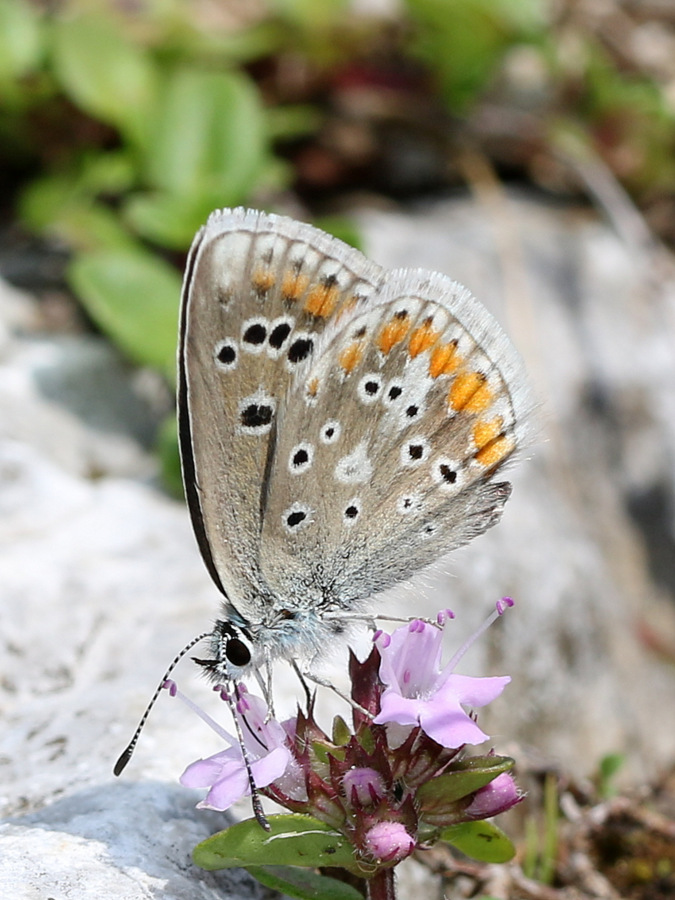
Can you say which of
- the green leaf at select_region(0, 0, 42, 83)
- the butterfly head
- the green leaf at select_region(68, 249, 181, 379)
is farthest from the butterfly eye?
the green leaf at select_region(0, 0, 42, 83)

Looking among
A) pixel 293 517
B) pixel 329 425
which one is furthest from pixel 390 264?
pixel 293 517

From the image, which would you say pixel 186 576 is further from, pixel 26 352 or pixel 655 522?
pixel 655 522

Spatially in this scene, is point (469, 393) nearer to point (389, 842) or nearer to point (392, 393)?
point (392, 393)

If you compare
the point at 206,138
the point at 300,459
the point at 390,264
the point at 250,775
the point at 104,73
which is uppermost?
the point at 104,73

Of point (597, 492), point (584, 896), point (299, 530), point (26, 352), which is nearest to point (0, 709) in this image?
point (299, 530)

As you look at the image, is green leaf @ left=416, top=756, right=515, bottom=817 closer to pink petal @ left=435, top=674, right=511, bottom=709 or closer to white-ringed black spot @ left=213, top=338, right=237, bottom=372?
pink petal @ left=435, top=674, right=511, bottom=709

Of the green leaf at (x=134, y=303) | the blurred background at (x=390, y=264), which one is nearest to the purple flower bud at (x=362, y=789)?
the blurred background at (x=390, y=264)

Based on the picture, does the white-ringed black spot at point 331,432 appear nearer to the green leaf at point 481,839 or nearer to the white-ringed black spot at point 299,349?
the white-ringed black spot at point 299,349

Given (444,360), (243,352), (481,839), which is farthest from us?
(444,360)
